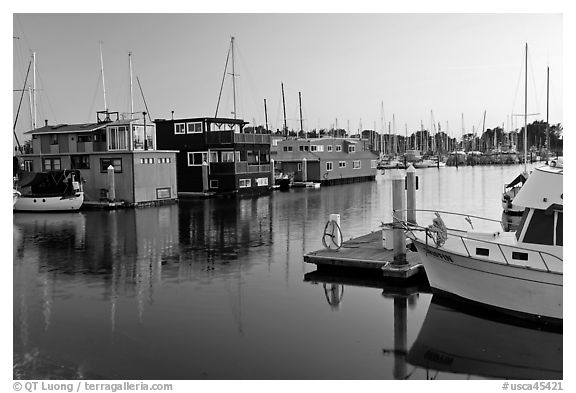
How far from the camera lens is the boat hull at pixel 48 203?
116 ft

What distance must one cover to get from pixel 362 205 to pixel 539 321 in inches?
1011

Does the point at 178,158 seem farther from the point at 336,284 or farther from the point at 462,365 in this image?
the point at 462,365

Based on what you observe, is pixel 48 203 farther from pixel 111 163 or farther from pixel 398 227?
pixel 398 227

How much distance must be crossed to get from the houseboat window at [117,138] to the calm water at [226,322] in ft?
52.9

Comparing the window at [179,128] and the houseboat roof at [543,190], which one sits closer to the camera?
the houseboat roof at [543,190]

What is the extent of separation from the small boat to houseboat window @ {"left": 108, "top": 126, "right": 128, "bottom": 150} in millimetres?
2807

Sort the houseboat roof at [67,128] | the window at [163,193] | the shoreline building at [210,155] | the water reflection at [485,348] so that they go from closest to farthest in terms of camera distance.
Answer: the water reflection at [485,348]
the window at [163,193]
the houseboat roof at [67,128]
the shoreline building at [210,155]

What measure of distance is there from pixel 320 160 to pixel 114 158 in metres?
27.7

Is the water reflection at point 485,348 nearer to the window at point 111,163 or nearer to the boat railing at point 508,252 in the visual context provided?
the boat railing at point 508,252

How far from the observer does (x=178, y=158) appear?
153ft

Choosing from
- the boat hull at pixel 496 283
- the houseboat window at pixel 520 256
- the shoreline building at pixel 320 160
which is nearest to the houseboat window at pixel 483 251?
the boat hull at pixel 496 283

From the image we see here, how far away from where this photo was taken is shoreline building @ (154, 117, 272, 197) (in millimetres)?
45188

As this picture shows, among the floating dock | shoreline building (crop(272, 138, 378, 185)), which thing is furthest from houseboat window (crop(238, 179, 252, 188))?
the floating dock

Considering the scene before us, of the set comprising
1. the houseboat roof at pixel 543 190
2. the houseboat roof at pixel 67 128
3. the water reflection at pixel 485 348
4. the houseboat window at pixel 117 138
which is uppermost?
the houseboat roof at pixel 67 128
